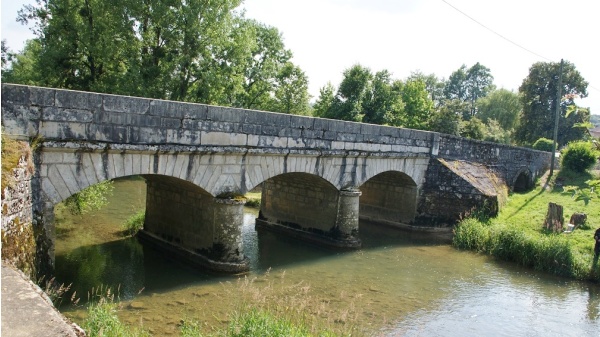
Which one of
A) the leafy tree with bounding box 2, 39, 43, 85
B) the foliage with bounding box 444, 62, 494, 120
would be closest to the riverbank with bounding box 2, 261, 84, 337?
the leafy tree with bounding box 2, 39, 43, 85

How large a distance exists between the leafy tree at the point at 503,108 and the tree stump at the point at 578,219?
108ft

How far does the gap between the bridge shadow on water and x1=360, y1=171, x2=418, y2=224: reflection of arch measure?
6.78ft

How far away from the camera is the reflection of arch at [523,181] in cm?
2171

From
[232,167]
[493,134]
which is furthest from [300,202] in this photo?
[493,134]

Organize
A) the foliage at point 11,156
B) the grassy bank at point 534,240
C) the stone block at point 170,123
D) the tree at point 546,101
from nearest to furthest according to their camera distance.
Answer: the foliage at point 11,156 < the stone block at point 170,123 < the grassy bank at point 534,240 < the tree at point 546,101

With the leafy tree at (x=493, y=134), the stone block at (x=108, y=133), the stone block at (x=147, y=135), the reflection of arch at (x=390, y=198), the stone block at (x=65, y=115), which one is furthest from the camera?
the leafy tree at (x=493, y=134)

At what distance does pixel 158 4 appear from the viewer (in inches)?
672

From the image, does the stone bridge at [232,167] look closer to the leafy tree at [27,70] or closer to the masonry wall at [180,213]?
the masonry wall at [180,213]

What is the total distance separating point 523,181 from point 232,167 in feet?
57.9

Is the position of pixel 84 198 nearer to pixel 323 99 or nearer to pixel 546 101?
pixel 323 99

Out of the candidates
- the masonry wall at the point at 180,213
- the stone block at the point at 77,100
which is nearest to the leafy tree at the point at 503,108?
the masonry wall at the point at 180,213

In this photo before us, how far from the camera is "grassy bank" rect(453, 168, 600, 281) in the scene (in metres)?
11.8

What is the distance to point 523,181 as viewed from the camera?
22.6m

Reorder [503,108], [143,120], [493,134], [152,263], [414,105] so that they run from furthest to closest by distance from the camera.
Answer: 1. [503,108]
2. [493,134]
3. [414,105]
4. [152,263]
5. [143,120]
